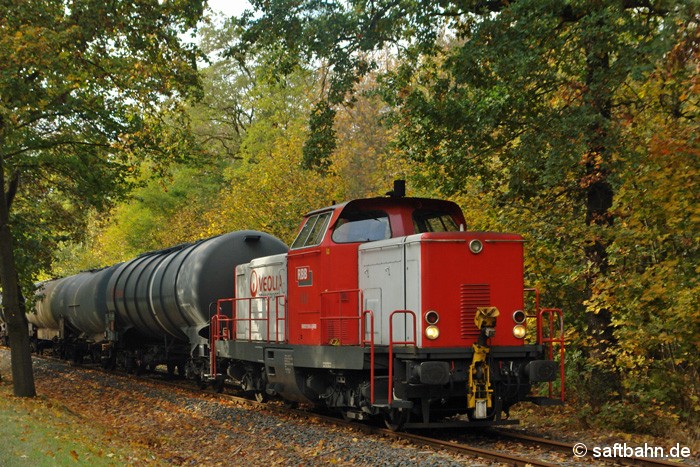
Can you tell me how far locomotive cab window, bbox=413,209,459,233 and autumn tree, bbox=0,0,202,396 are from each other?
275 inches

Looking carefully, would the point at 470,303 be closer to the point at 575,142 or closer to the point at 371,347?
the point at 371,347

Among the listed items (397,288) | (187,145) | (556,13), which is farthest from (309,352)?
(187,145)

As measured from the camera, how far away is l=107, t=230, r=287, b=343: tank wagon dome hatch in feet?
56.5

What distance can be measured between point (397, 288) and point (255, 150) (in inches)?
1348

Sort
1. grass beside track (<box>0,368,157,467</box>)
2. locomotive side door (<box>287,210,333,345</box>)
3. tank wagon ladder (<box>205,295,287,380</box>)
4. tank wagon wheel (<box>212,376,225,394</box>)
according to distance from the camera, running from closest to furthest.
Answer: grass beside track (<box>0,368,157,467</box>) < locomotive side door (<box>287,210,333,345</box>) < tank wagon ladder (<box>205,295,287,380</box>) < tank wagon wheel (<box>212,376,225,394</box>)

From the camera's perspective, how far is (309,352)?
12586 mm

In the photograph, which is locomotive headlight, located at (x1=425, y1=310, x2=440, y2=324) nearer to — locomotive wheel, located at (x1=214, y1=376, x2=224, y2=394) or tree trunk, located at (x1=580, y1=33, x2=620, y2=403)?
tree trunk, located at (x1=580, y1=33, x2=620, y2=403)

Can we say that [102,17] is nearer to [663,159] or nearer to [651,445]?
[663,159]

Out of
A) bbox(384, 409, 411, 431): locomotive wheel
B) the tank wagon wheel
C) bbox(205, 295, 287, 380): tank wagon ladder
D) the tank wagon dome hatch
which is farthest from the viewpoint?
the tank wagon wheel

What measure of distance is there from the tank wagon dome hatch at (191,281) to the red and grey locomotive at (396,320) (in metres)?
1.31

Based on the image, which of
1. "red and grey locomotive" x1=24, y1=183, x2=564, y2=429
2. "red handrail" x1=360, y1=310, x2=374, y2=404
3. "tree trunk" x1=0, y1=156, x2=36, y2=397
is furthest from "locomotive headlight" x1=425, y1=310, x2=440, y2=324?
"tree trunk" x1=0, y1=156, x2=36, y2=397

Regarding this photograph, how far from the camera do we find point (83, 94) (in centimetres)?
1791

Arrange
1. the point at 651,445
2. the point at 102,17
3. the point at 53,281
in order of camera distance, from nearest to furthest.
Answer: the point at 651,445 < the point at 102,17 < the point at 53,281

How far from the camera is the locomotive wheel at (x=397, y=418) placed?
11492 millimetres
